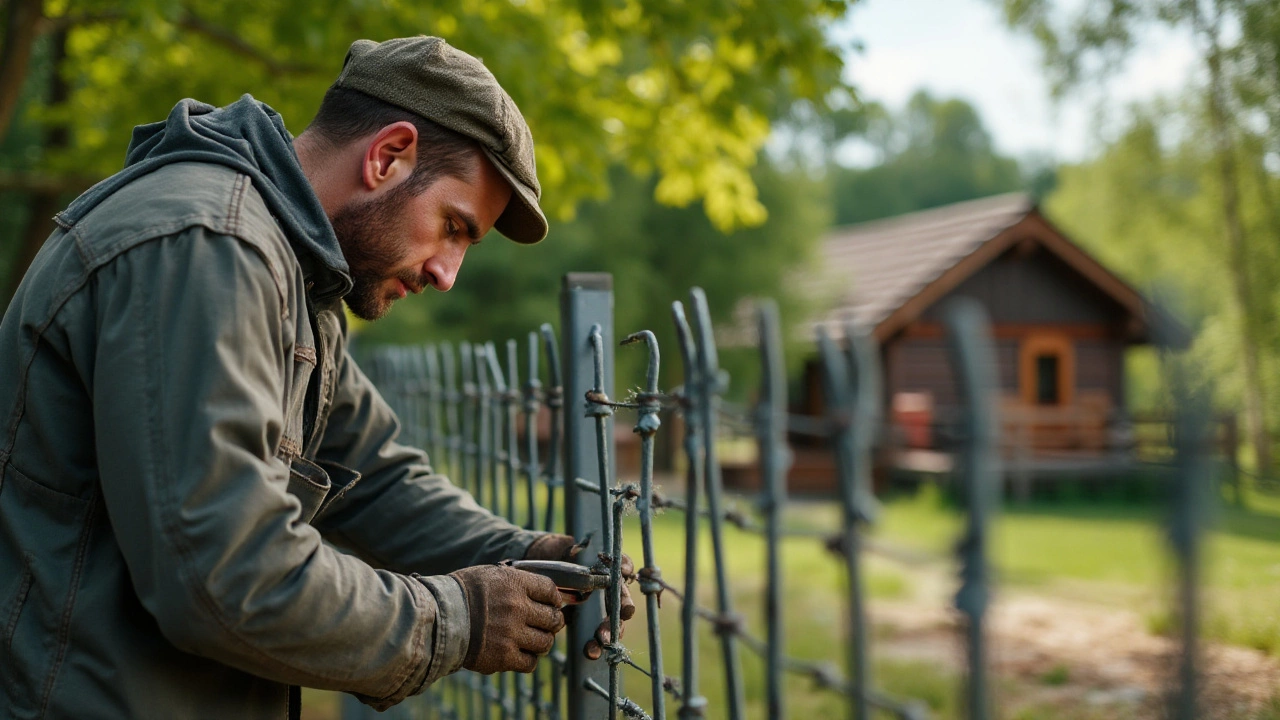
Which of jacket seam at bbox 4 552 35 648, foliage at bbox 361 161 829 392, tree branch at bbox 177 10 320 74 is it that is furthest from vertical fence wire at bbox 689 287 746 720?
foliage at bbox 361 161 829 392

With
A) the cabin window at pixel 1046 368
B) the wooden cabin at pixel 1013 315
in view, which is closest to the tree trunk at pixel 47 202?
the wooden cabin at pixel 1013 315

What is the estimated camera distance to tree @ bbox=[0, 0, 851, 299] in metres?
5.68

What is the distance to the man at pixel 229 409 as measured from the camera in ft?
4.61

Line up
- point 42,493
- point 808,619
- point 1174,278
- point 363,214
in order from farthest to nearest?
point 808,619, point 363,214, point 42,493, point 1174,278

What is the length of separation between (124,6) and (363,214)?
381 centimetres

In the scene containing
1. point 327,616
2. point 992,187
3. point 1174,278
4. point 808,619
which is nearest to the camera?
point 1174,278

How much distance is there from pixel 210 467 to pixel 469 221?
78 cm

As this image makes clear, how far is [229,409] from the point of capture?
139cm

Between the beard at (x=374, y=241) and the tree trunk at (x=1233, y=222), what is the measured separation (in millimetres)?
2712

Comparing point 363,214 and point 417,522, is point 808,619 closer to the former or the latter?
point 417,522

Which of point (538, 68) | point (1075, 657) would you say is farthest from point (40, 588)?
point (1075, 657)

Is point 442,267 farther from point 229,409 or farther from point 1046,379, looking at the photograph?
point 1046,379

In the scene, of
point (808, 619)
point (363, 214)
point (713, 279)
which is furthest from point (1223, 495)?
point (713, 279)

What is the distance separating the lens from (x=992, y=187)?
52.5m
